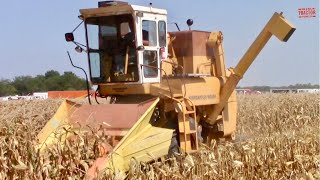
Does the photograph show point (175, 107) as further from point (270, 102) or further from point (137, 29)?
point (270, 102)

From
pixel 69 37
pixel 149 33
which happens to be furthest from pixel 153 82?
pixel 69 37

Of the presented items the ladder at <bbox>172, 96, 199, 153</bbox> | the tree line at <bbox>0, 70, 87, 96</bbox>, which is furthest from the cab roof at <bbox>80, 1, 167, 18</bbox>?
the tree line at <bbox>0, 70, 87, 96</bbox>

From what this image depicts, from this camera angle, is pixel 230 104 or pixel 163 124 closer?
pixel 163 124

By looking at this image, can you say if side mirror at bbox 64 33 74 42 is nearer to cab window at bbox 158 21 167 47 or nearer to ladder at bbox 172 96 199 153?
cab window at bbox 158 21 167 47

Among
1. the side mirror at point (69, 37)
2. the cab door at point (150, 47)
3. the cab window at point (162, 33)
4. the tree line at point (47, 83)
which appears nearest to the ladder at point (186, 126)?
the cab door at point (150, 47)

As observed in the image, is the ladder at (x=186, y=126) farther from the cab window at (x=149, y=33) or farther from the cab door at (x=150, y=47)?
the cab window at (x=149, y=33)

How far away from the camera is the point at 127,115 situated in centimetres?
664

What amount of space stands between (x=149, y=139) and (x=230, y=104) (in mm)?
2835

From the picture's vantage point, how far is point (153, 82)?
742cm

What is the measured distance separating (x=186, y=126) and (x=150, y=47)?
1.23 metres

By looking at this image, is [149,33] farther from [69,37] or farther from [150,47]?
[69,37]

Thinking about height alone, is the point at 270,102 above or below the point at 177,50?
below

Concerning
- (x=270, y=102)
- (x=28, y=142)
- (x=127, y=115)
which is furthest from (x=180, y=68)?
(x=270, y=102)

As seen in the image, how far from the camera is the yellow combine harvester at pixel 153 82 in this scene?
6457 millimetres
